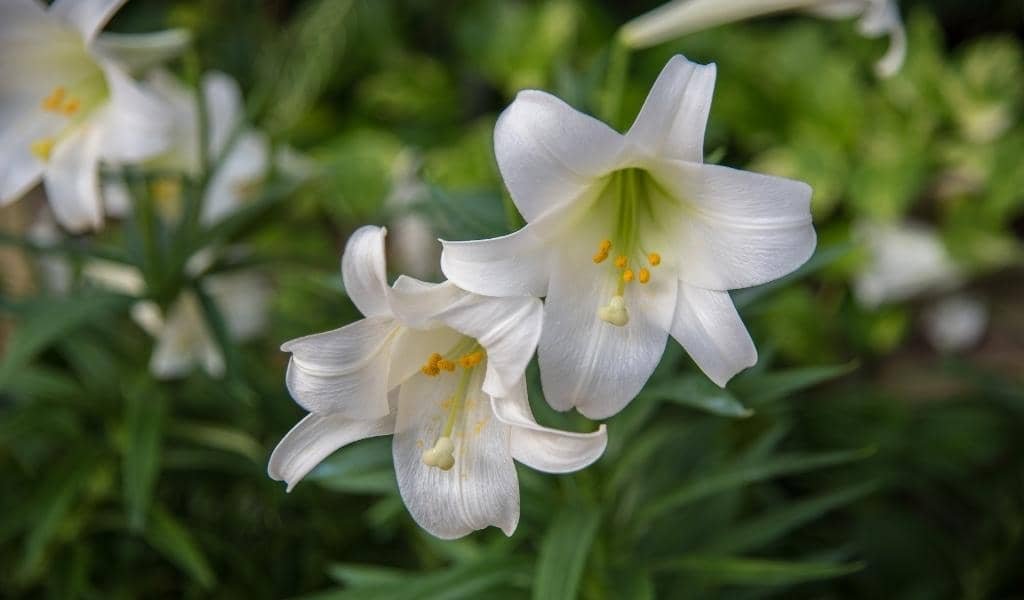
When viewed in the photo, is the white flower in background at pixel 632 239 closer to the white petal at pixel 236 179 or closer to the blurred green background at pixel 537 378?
the blurred green background at pixel 537 378

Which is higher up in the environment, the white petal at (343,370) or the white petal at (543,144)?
the white petal at (543,144)

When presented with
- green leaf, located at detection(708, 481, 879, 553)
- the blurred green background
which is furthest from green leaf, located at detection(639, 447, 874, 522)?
green leaf, located at detection(708, 481, 879, 553)

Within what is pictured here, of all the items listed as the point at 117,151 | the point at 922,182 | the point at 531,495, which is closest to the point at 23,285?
the point at 117,151

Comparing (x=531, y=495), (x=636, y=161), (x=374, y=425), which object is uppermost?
(x=636, y=161)

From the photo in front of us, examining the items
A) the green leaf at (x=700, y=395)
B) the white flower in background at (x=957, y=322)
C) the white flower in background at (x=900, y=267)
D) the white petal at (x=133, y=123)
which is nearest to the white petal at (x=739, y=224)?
the green leaf at (x=700, y=395)

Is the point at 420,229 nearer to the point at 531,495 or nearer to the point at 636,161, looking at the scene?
the point at 531,495

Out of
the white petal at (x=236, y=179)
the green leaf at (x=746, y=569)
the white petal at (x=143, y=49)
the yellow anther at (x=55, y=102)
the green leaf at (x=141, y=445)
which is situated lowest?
the green leaf at (x=141, y=445)
